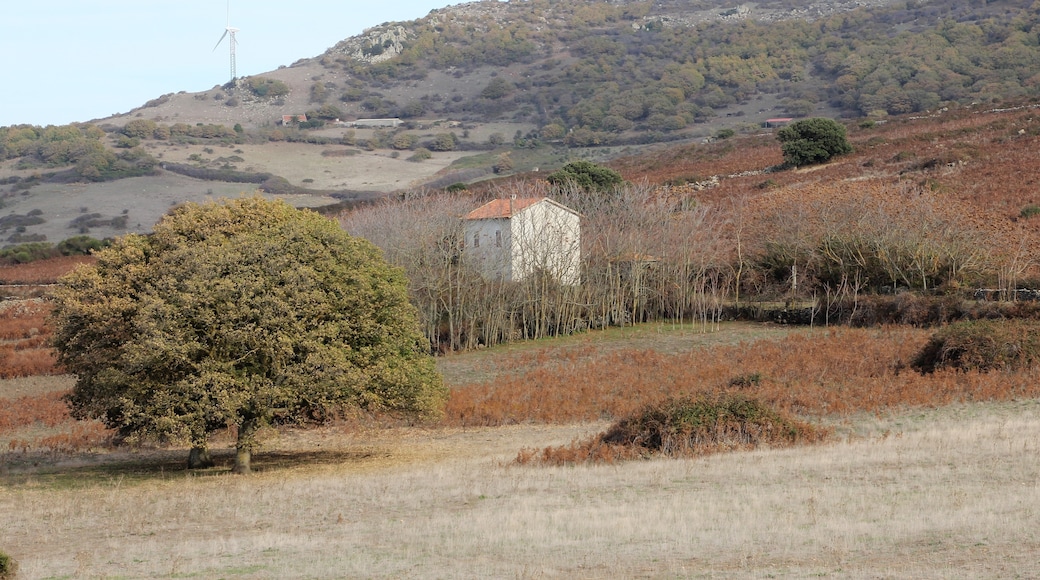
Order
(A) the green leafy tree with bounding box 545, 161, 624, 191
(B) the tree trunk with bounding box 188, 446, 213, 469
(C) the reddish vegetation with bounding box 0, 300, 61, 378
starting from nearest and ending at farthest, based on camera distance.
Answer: (B) the tree trunk with bounding box 188, 446, 213, 469, (C) the reddish vegetation with bounding box 0, 300, 61, 378, (A) the green leafy tree with bounding box 545, 161, 624, 191

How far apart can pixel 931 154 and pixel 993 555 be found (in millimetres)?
73106

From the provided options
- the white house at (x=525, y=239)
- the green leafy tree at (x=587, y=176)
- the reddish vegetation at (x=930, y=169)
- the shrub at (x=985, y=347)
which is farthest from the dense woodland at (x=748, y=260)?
the green leafy tree at (x=587, y=176)

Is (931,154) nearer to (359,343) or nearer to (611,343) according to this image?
(611,343)

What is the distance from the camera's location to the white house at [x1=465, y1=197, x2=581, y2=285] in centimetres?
5766

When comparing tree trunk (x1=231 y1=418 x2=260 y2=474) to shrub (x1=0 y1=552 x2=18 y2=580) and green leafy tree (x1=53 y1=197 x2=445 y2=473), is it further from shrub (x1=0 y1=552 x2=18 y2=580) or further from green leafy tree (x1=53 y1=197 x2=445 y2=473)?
shrub (x1=0 y1=552 x2=18 y2=580)

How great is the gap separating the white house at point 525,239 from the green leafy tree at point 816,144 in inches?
1349

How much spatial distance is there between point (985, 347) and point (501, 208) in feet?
113

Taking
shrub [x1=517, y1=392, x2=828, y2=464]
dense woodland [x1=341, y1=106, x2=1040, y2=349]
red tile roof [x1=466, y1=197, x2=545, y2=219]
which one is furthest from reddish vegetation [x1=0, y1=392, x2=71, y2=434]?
red tile roof [x1=466, y1=197, x2=545, y2=219]

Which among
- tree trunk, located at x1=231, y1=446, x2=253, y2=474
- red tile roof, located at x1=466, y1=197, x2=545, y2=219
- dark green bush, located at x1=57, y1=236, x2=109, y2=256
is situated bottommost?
dark green bush, located at x1=57, y1=236, x2=109, y2=256

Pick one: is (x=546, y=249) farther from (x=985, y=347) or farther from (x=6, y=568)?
(x=6, y=568)

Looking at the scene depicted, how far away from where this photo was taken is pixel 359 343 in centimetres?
2672

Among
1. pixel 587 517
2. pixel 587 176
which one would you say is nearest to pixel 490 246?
pixel 587 176

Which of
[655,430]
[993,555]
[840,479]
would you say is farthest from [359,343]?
[993,555]

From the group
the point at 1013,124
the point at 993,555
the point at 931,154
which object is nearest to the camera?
the point at 993,555
